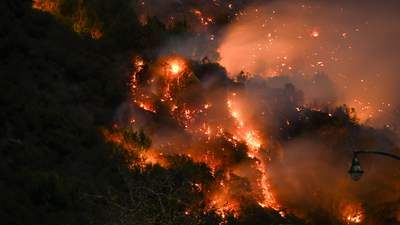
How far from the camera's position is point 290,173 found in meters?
49.4

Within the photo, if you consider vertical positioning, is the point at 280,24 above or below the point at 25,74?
above

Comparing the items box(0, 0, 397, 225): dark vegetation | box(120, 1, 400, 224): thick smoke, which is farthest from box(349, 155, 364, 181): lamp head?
box(120, 1, 400, 224): thick smoke

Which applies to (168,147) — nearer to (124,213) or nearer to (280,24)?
(124,213)

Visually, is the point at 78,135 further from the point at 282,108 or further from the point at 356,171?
the point at 282,108

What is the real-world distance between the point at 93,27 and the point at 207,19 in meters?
29.2

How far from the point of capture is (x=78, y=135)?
851 inches

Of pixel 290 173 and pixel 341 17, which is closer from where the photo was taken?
pixel 290 173

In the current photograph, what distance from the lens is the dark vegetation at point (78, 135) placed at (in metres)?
14.8

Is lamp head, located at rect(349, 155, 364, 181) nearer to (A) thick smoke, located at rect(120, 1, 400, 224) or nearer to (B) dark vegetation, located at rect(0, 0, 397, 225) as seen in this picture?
(B) dark vegetation, located at rect(0, 0, 397, 225)

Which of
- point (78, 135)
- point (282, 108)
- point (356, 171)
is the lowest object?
point (356, 171)

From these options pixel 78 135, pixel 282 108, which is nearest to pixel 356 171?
pixel 78 135

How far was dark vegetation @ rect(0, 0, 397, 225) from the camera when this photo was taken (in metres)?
14.8

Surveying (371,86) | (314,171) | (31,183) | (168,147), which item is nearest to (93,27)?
(168,147)

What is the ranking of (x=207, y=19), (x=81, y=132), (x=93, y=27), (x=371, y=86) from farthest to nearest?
(x=371, y=86)
(x=207, y=19)
(x=93, y=27)
(x=81, y=132)
